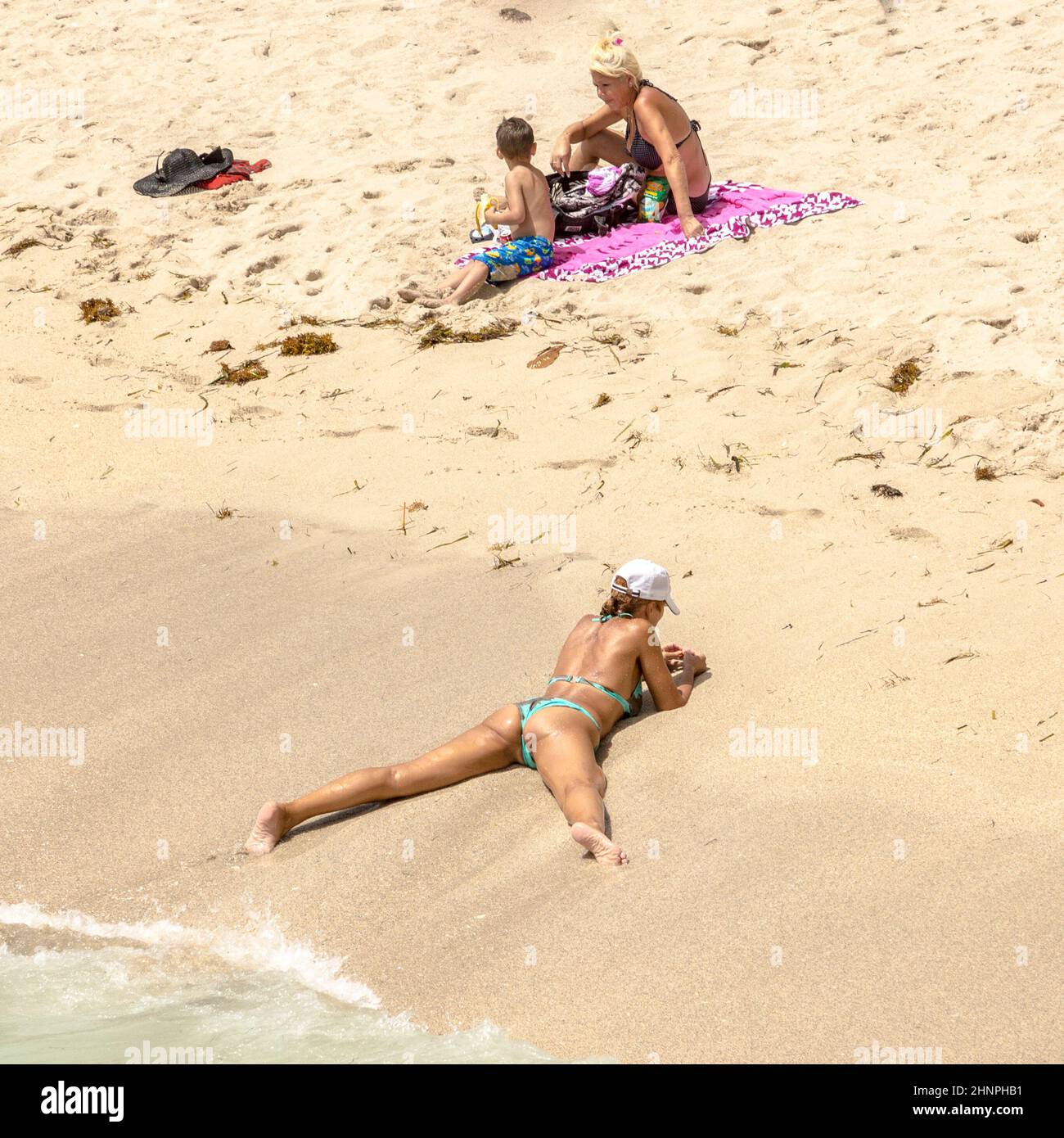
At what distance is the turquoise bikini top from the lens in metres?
4.30

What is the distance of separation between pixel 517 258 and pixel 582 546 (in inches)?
108

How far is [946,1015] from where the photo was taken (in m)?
3.06

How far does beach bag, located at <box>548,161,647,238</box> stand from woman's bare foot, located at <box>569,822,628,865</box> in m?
5.15

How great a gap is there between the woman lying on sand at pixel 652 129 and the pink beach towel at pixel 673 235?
4.1 inches

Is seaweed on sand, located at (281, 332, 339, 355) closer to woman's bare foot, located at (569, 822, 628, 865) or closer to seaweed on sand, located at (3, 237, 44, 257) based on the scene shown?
seaweed on sand, located at (3, 237, 44, 257)

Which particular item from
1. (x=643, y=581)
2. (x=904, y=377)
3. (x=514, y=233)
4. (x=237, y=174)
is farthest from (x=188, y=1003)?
(x=237, y=174)

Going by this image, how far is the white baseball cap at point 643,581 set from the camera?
174 inches

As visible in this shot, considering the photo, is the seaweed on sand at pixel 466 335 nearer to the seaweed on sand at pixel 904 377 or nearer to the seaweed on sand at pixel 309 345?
the seaweed on sand at pixel 309 345

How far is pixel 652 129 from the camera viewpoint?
297 inches

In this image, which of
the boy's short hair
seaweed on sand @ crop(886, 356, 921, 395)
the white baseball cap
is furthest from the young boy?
the white baseball cap

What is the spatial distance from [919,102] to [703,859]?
6.90 m

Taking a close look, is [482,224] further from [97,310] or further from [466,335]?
[97,310]

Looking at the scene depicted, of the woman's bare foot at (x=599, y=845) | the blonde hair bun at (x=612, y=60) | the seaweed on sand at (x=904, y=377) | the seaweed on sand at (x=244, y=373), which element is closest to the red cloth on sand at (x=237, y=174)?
the seaweed on sand at (x=244, y=373)
